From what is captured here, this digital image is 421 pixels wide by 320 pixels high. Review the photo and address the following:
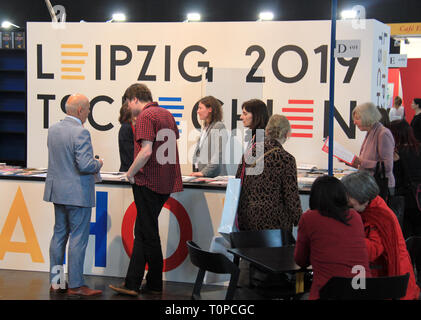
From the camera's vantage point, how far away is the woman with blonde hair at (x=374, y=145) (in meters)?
4.26

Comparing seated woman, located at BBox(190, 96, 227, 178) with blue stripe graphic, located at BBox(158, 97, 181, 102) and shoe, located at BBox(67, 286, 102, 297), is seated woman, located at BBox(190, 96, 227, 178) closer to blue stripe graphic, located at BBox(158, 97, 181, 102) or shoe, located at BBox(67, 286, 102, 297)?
shoe, located at BBox(67, 286, 102, 297)

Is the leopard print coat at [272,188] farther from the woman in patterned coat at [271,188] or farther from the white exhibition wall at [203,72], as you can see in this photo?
the white exhibition wall at [203,72]

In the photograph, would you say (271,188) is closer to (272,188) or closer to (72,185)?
(272,188)

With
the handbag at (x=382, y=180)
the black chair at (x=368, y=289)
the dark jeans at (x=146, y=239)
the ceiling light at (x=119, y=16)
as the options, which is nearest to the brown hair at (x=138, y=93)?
the dark jeans at (x=146, y=239)

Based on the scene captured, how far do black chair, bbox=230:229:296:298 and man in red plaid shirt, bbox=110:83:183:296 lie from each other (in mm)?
900

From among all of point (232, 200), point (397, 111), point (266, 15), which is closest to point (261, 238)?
point (232, 200)

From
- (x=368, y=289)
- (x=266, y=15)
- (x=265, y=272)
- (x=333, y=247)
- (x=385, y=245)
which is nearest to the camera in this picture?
(x=368, y=289)

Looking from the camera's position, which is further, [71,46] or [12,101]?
[12,101]

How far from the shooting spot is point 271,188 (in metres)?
3.39

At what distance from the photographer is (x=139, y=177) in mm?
3787

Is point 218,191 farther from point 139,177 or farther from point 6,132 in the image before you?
point 6,132

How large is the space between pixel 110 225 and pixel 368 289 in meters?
2.52

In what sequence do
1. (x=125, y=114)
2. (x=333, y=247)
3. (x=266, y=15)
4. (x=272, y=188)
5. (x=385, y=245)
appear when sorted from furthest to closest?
1. (x=266, y=15)
2. (x=125, y=114)
3. (x=272, y=188)
4. (x=385, y=245)
5. (x=333, y=247)

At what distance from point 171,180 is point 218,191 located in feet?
1.54
